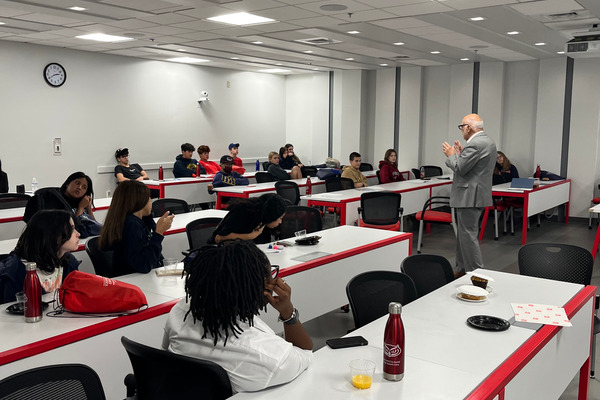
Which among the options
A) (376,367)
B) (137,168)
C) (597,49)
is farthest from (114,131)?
(376,367)

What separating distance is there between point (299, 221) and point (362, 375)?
10.9 ft

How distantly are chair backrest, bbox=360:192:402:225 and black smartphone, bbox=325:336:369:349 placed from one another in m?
4.34

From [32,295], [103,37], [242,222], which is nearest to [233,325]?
[32,295]

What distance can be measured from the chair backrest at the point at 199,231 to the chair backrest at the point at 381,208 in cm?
261

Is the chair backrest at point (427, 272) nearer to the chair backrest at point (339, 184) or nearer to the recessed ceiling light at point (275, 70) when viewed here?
the chair backrest at point (339, 184)

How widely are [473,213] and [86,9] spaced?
15.4ft

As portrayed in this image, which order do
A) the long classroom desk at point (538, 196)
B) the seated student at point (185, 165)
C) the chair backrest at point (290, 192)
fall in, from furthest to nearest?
the seated student at point (185, 165) < the long classroom desk at point (538, 196) < the chair backrest at point (290, 192)

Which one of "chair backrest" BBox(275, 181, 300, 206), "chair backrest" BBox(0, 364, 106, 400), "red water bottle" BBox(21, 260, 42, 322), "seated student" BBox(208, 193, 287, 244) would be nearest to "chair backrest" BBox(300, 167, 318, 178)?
"chair backrest" BBox(275, 181, 300, 206)

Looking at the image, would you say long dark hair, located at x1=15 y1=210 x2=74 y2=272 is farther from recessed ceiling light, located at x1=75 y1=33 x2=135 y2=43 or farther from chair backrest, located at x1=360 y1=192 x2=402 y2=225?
recessed ceiling light, located at x1=75 y1=33 x2=135 y2=43

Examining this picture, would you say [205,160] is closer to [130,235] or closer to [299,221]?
[299,221]

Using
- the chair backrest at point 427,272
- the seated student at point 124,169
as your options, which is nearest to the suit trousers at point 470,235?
the chair backrest at point 427,272

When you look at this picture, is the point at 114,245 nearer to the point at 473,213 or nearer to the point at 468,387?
the point at 468,387

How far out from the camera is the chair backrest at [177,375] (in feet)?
6.23

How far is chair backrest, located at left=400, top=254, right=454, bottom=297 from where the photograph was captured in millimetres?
3357
